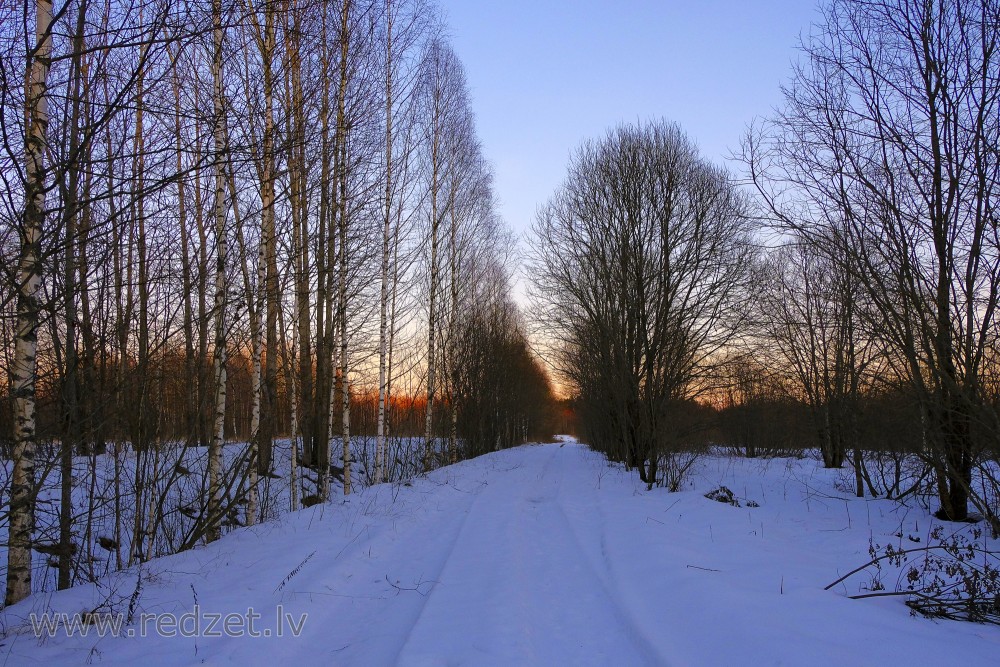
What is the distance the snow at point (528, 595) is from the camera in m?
3.34

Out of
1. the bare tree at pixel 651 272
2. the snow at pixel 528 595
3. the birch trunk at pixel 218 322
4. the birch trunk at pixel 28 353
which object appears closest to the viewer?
the snow at pixel 528 595

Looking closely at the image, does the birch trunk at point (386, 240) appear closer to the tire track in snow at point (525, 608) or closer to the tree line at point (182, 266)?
the tree line at point (182, 266)

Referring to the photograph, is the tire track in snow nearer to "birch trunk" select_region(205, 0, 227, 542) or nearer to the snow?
the snow

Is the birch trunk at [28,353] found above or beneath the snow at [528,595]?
above

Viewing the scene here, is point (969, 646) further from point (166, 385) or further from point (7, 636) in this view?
point (166, 385)

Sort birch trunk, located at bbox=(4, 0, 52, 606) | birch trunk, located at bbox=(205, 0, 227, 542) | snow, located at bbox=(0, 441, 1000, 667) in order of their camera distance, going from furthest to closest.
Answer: birch trunk, located at bbox=(205, 0, 227, 542)
birch trunk, located at bbox=(4, 0, 52, 606)
snow, located at bbox=(0, 441, 1000, 667)

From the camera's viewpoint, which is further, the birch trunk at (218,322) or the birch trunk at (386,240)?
the birch trunk at (386,240)

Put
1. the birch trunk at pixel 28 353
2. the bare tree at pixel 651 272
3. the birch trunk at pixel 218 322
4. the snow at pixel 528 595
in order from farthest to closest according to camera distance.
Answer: the bare tree at pixel 651 272, the birch trunk at pixel 218 322, the birch trunk at pixel 28 353, the snow at pixel 528 595

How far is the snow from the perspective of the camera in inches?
132

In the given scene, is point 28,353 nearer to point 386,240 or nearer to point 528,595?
point 528,595

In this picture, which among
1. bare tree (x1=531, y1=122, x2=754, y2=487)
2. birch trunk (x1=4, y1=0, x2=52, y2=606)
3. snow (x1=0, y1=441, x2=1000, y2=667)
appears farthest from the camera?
bare tree (x1=531, y1=122, x2=754, y2=487)

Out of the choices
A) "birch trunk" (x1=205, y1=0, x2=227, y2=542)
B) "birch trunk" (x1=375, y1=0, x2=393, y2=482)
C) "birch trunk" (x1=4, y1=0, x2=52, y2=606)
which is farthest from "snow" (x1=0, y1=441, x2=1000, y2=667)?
"birch trunk" (x1=375, y1=0, x2=393, y2=482)

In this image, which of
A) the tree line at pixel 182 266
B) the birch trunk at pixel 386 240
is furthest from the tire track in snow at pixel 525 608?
the birch trunk at pixel 386 240

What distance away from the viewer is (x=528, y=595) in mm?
4402
